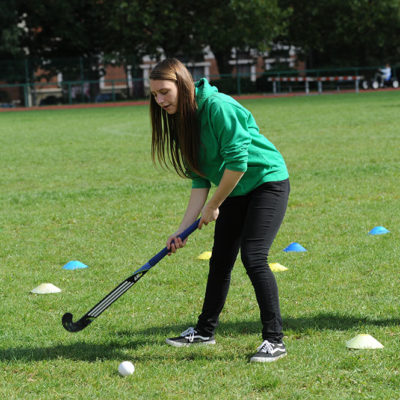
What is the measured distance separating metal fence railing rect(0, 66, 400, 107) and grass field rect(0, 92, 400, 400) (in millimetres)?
26221

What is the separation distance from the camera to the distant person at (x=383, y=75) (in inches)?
1430

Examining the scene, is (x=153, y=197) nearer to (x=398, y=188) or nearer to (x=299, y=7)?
(x=398, y=188)

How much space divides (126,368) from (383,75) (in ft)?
115

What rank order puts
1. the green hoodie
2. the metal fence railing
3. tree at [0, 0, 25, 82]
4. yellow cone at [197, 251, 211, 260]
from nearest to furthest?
the green hoodie → yellow cone at [197, 251, 211, 260] → the metal fence railing → tree at [0, 0, 25, 82]

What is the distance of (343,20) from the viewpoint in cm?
4153

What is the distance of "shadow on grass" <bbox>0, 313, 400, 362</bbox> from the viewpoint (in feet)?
12.9

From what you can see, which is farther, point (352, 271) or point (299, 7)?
point (299, 7)

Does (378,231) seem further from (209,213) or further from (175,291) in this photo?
(209,213)

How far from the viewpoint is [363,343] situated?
151 inches

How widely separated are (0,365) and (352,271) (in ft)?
9.01

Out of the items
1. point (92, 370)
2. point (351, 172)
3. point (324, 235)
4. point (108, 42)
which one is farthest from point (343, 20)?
point (92, 370)

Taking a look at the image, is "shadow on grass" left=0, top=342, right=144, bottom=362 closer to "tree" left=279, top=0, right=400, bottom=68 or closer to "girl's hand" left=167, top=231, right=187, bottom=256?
"girl's hand" left=167, top=231, right=187, bottom=256

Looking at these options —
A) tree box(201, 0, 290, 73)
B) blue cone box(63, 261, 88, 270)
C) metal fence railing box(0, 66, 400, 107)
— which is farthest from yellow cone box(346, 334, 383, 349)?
tree box(201, 0, 290, 73)

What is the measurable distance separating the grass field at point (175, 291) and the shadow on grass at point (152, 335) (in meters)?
0.01
